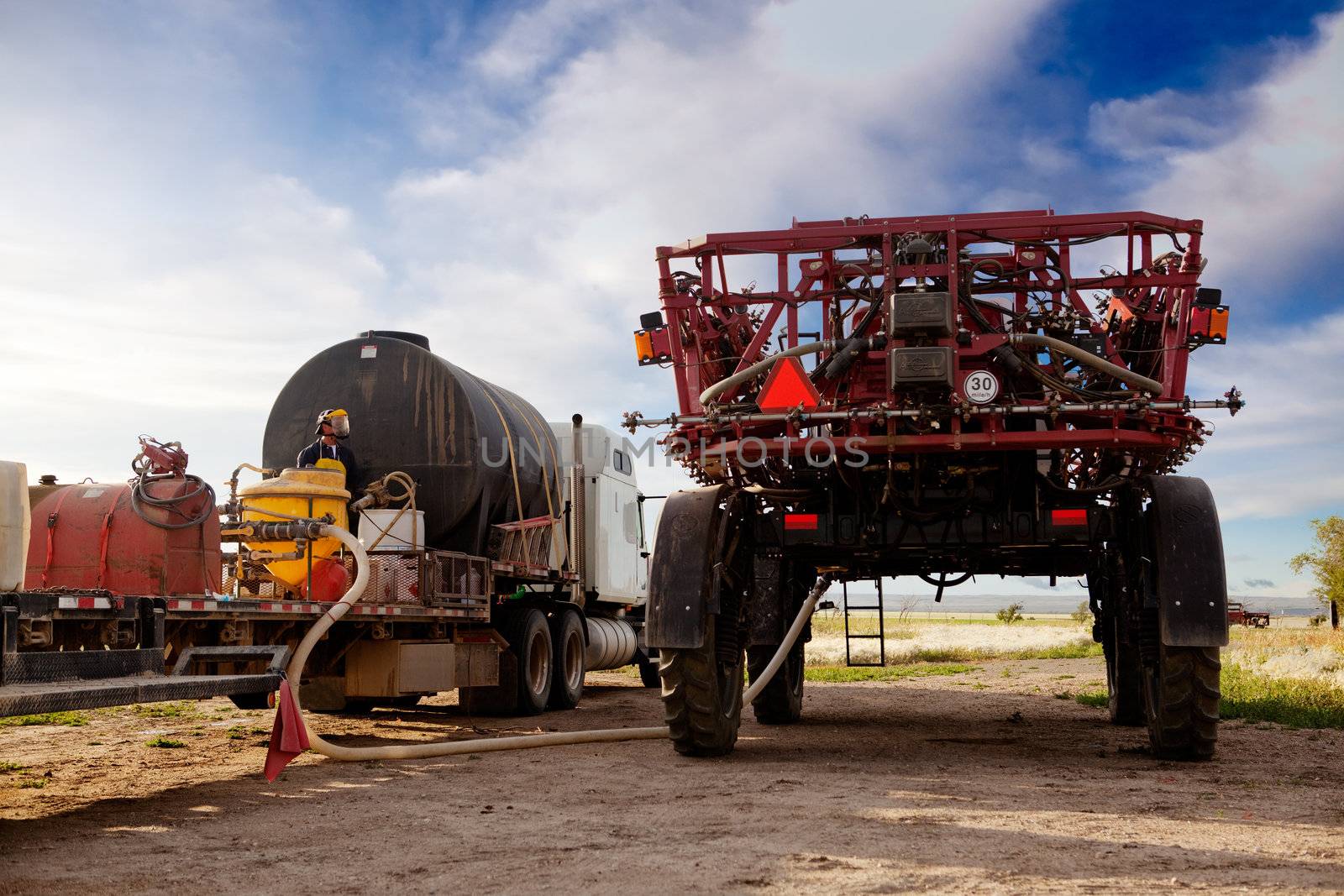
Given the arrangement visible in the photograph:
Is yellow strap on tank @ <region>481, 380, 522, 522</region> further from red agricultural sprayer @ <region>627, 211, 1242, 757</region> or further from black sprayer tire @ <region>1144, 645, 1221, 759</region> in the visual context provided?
black sprayer tire @ <region>1144, 645, 1221, 759</region>

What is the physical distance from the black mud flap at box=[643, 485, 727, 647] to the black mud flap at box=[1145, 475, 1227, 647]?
9.79 feet

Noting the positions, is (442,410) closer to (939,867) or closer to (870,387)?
(870,387)

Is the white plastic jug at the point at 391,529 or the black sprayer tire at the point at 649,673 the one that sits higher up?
the white plastic jug at the point at 391,529

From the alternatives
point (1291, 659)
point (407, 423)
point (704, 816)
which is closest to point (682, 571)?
point (704, 816)

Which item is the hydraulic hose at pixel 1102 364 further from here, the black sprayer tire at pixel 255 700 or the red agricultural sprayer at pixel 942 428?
the black sprayer tire at pixel 255 700

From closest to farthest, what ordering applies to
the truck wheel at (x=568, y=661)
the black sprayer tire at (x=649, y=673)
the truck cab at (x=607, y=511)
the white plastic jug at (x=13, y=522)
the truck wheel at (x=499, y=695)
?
1. the white plastic jug at (x=13, y=522)
2. the truck wheel at (x=499, y=695)
3. the truck wheel at (x=568, y=661)
4. the truck cab at (x=607, y=511)
5. the black sprayer tire at (x=649, y=673)

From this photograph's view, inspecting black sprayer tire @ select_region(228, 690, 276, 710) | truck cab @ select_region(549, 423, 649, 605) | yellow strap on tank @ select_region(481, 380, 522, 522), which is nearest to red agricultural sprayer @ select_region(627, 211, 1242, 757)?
black sprayer tire @ select_region(228, 690, 276, 710)

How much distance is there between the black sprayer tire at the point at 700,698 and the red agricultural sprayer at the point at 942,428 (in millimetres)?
16

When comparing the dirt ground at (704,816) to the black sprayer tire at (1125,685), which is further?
the black sprayer tire at (1125,685)

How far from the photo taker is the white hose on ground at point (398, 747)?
8555 mm

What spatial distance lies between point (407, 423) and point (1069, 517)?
655 centimetres

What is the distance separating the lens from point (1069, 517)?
864 centimetres

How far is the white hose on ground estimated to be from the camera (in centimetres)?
855

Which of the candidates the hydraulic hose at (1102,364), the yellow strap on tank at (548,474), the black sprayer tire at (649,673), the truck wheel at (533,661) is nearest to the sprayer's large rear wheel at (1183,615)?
the hydraulic hose at (1102,364)
